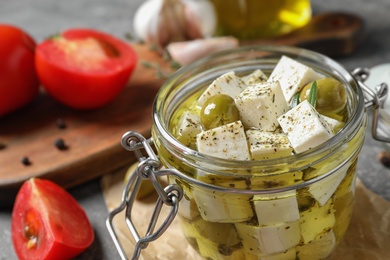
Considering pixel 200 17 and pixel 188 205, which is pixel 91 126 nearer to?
pixel 200 17

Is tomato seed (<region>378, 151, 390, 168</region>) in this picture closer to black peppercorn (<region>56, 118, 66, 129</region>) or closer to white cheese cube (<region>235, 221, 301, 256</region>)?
white cheese cube (<region>235, 221, 301, 256</region>)

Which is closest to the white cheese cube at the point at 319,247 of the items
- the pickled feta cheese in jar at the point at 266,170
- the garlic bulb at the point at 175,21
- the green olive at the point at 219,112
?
the pickled feta cheese in jar at the point at 266,170

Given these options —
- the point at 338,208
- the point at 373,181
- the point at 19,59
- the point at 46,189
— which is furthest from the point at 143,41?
the point at 338,208

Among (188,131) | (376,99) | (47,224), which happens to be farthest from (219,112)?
(47,224)

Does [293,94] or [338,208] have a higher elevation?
[293,94]

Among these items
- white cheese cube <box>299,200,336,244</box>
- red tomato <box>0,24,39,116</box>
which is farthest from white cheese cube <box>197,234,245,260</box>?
red tomato <box>0,24,39,116</box>

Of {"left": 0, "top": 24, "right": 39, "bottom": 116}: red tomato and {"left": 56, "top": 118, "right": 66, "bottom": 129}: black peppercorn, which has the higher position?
{"left": 0, "top": 24, "right": 39, "bottom": 116}: red tomato

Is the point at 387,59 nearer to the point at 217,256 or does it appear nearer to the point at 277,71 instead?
the point at 277,71
